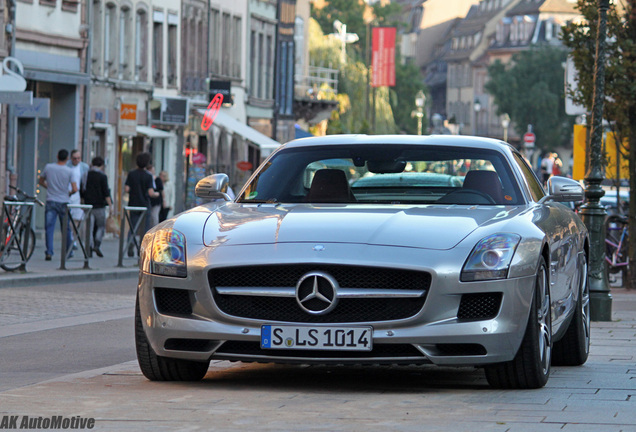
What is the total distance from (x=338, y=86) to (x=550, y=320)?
72911 mm

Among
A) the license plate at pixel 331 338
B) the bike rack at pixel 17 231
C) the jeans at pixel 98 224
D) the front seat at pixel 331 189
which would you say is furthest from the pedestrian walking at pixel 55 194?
the license plate at pixel 331 338

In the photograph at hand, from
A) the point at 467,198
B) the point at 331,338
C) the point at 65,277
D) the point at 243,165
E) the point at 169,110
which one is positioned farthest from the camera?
the point at 243,165

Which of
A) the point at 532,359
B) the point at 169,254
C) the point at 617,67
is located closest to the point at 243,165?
the point at 617,67

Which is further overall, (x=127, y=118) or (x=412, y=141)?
(x=127, y=118)

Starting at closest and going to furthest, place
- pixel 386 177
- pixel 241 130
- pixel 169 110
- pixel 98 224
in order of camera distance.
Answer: pixel 386 177, pixel 98 224, pixel 169 110, pixel 241 130

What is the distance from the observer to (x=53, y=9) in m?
37.2

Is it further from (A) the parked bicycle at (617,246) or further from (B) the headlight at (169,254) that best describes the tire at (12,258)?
(B) the headlight at (169,254)

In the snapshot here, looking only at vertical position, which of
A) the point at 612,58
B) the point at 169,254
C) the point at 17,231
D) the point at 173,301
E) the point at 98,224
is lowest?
the point at 98,224

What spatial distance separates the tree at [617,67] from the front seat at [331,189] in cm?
1287

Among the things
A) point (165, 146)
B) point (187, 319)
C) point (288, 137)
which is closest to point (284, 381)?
point (187, 319)

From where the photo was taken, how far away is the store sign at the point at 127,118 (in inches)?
1642

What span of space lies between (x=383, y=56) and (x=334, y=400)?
3591 inches

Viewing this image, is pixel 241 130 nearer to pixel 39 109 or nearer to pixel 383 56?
pixel 39 109

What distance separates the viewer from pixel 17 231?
22109 millimetres
